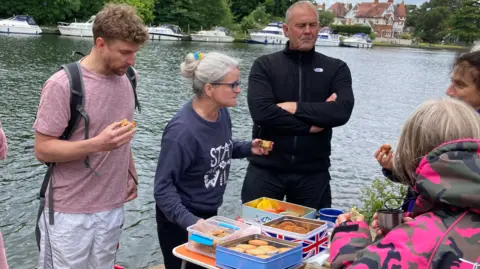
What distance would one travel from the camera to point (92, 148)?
319 centimetres

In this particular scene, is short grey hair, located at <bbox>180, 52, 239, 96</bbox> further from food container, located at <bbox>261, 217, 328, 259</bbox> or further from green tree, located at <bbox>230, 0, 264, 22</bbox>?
green tree, located at <bbox>230, 0, 264, 22</bbox>

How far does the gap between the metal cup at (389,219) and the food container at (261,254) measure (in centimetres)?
63

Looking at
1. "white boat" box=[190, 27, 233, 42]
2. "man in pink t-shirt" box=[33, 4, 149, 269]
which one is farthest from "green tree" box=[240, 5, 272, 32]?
"man in pink t-shirt" box=[33, 4, 149, 269]

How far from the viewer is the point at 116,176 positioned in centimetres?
357

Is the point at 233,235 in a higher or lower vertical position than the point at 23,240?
higher

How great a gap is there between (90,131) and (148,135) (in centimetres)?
1187

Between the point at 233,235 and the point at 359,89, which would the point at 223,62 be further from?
the point at 359,89

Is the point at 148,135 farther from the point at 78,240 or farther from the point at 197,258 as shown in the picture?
the point at 197,258

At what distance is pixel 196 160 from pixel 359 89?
25.8m

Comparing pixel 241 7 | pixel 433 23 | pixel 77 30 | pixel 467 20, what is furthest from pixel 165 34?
pixel 433 23

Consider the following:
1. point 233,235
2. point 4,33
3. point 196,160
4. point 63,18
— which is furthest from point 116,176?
point 63,18

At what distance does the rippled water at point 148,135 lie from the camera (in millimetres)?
8531

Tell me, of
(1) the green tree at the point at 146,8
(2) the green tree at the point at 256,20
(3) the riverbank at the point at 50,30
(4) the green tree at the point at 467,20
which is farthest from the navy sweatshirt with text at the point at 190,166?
(2) the green tree at the point at 256,20

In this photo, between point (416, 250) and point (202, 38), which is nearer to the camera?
point (416, 250)
